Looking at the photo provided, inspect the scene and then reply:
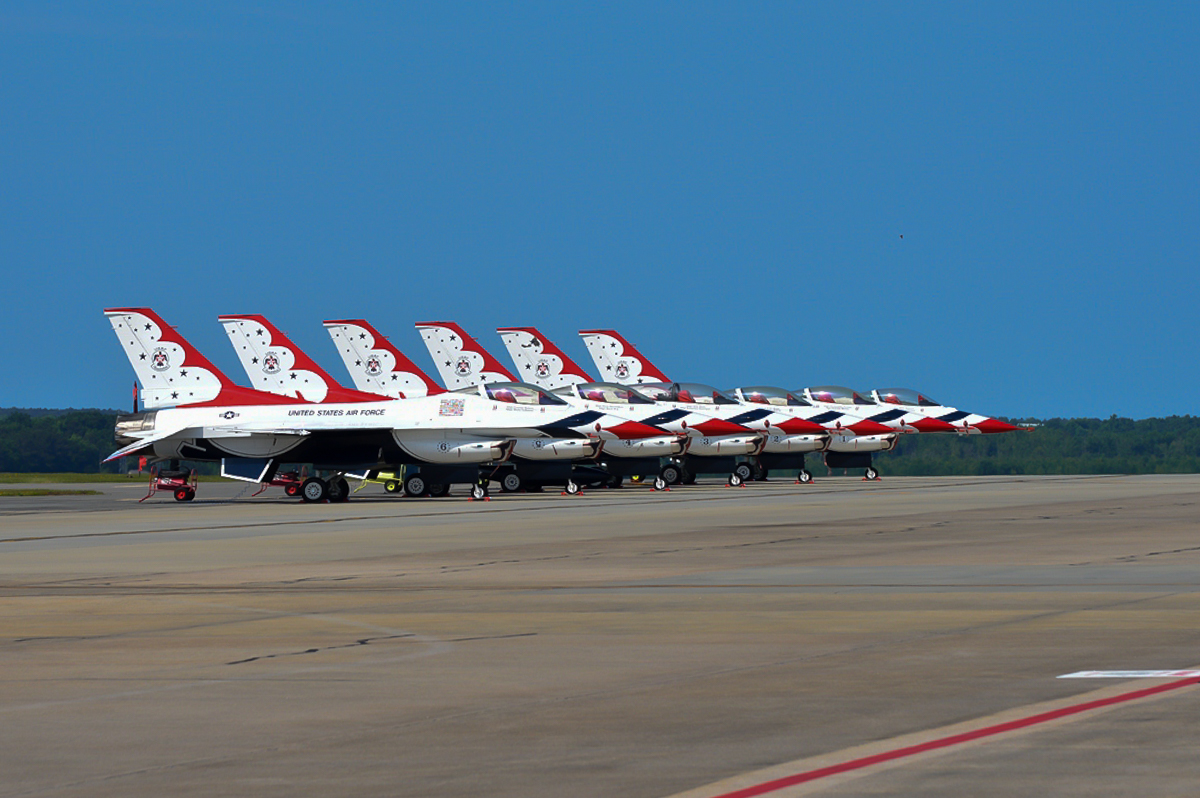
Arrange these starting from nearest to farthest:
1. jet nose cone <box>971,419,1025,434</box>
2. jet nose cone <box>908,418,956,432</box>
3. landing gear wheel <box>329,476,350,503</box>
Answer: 1. landing gear wheel <box>329,476,350,503</box>
2. jet nose cone <box>908,418,956,432</box>
3. jet nose cone <box>971,419,1025,434</box>

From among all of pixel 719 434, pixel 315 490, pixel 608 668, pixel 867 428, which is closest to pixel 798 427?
pixel 867 428

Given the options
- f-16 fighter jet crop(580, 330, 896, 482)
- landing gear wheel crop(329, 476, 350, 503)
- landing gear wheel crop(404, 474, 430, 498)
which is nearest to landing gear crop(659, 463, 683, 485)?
f-16 fighter jet crop(580, 330, 896, 482)

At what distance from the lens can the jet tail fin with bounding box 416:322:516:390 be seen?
53.6 meters

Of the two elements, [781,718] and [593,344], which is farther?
[593,344]

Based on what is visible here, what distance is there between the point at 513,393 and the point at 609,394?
7159 mm

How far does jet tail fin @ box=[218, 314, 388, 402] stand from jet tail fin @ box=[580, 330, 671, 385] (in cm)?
1241

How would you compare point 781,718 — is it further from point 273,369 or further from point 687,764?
point 273,369

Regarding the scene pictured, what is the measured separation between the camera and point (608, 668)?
9.80 m

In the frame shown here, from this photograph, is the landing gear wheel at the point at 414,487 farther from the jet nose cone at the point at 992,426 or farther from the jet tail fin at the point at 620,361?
the jet nose cone at the point at 992,426

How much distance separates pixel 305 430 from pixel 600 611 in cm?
2629

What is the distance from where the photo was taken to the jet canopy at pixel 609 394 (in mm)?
45656

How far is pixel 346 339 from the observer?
172ft

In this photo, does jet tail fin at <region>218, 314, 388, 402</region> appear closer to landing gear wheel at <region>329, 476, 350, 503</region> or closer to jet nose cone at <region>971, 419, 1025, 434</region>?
landing gear wheel at <region>329, 476, 350, 503</region>

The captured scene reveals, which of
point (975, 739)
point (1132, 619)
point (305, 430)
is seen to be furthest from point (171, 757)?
point (305, 430)
